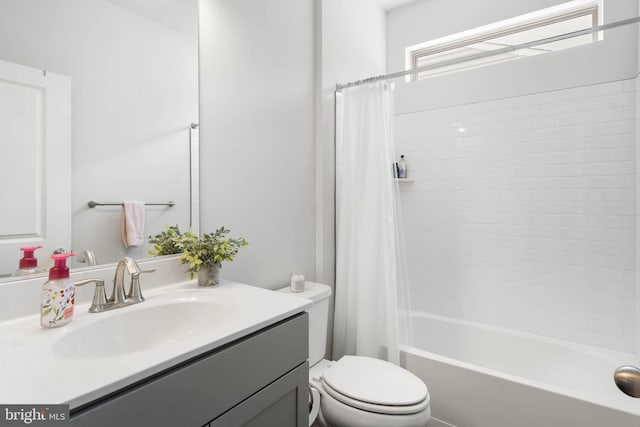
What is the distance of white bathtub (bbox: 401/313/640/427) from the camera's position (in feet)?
4.43

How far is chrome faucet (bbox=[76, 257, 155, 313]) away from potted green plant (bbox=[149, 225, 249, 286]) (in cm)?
20

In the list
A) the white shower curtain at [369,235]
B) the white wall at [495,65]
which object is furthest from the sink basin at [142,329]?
the white wall at [495,65]

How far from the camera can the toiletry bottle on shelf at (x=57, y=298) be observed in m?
0.79

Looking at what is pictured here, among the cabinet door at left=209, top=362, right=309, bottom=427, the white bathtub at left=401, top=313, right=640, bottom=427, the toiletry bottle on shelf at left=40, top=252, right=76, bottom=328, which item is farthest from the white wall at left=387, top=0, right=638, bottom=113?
the toiletry bottle on shelf at left=40, top=252, right=76, bottom=328

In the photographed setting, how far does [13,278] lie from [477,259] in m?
2.52

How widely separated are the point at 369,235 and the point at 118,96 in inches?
54.3

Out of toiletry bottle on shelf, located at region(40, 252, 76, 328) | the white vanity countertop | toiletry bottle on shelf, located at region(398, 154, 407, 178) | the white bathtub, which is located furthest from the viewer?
toiletry bottle on shelf, located at region(398, 154, 407, 178)

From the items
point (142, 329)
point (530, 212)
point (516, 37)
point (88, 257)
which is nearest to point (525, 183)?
point (530, 212)

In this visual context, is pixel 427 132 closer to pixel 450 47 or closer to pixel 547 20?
pixel 450 47

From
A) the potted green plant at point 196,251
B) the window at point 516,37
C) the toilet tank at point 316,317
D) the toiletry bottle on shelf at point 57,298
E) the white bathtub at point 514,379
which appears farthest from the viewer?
the window at point 516,37

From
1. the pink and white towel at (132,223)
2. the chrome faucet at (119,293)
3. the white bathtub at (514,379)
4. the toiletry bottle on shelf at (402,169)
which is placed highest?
the toiletry bottle on shelf at (402,169)

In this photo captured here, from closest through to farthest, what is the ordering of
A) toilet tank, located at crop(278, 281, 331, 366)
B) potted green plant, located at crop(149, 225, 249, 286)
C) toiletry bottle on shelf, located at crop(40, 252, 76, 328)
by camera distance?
toiletry bottle on shelf, located at crop(40, 252, 76, 328)
potted green plant, located at crop(149, 225, 249, 286)
toilet tank, located at crop(278, 281, 331, 366)

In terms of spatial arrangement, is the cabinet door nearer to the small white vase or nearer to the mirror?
the small white vase

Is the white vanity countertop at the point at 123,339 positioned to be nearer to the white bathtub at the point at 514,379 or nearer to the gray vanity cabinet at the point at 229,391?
the gray vanity cabinet at the point at 229,391
